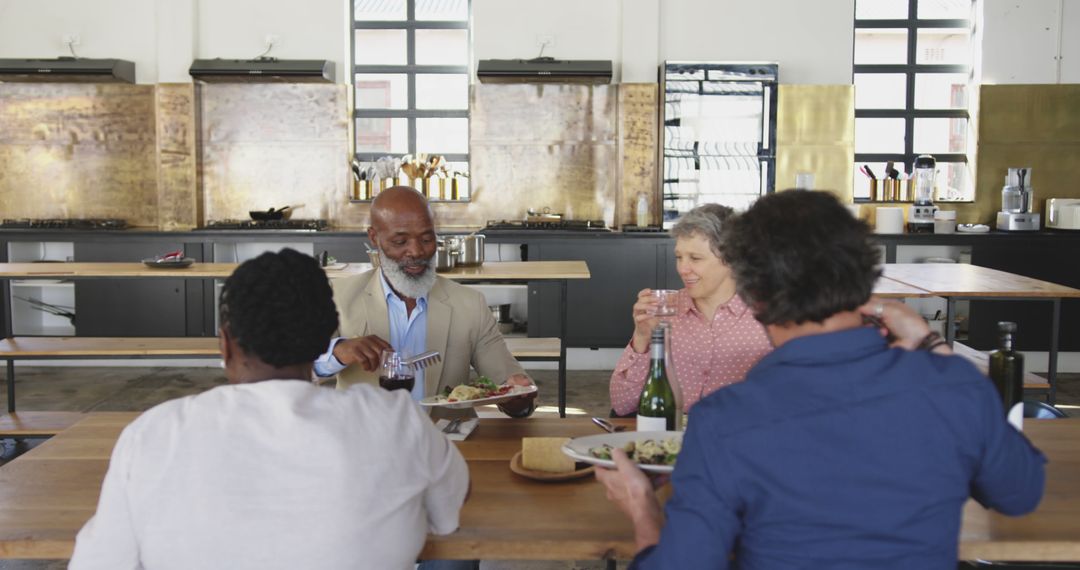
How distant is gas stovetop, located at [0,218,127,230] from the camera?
8.20 metres

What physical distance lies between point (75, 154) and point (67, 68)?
2.89 feet

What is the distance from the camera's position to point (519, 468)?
2207 mm

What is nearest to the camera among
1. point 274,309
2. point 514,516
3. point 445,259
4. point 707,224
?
point 274,309

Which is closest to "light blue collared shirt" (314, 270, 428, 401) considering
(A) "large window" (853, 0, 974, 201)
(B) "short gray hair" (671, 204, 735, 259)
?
(B) "short gray hair" (671, 204, 735, 259)

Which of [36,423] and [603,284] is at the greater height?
[603,284]

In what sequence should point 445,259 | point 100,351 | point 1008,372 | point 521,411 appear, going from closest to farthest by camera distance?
1. point 1008,372
2. point 521,411
3. point 100,351
4. point 445,259

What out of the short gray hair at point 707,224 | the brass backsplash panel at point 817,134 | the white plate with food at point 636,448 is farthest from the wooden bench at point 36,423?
the brass backsplash panel at point 817,134

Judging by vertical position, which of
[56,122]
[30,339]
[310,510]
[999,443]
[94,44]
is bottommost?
[30,339]

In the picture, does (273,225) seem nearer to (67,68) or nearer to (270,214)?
(270,214)

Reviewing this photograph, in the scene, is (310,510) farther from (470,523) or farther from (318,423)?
(470,523)

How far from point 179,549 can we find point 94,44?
321 inches

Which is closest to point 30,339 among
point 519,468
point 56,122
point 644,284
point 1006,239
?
point 56,122

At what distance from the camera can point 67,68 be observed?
815 centimetres

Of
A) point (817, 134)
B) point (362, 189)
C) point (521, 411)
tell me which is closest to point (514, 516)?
point (521, 411)
